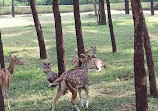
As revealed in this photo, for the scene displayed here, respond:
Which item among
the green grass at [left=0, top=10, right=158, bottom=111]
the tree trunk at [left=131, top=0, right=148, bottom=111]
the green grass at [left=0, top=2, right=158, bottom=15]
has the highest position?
the tree trunk at [left=131, top=0, right=148, bottom=111]

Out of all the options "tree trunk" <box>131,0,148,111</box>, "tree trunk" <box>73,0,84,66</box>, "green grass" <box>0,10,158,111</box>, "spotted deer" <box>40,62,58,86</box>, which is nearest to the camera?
"tree trunk" <box>131,0,148,111</box>

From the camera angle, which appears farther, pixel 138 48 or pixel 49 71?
pixel 49 71

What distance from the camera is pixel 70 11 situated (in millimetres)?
45250

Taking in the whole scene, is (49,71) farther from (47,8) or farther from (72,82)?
(47,8)

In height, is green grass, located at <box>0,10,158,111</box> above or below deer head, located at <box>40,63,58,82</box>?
below

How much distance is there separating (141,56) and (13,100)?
3973mm

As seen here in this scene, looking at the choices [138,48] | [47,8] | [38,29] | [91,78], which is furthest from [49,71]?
[47,8]

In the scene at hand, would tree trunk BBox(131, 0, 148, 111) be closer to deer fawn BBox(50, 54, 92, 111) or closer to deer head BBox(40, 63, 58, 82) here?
deer fawn BBox(50, 54, 92, 111)

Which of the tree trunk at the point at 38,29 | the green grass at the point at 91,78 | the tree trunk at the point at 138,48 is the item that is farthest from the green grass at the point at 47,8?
the tree trunk at the point at 138,48

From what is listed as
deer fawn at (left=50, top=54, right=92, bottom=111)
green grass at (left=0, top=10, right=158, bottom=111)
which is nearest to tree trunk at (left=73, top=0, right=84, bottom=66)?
green grass at (left=0, top=10, right=158, bottom=111)

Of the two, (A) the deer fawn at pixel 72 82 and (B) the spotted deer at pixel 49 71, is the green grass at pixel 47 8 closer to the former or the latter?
(B) the spotted deer at pixel 49 71

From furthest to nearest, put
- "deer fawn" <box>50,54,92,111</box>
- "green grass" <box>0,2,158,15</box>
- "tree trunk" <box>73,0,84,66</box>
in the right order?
"green grass" <box>0,2,158,15</box>, "tree trunk" <box>73,0,84,66</box>, "deer fawn" <box>50,54,92,111</box>

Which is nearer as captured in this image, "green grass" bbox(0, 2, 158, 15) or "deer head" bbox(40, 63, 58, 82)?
"deer head" bbox(40, 63, 58, 82)

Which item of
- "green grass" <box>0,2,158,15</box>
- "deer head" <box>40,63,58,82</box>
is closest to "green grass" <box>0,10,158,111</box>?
"deer head" <box>40,63,58,82</box>
